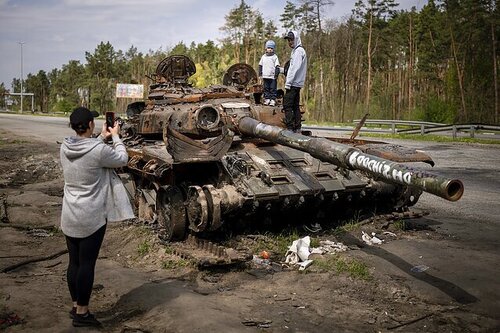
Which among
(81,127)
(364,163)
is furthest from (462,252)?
(81,127)

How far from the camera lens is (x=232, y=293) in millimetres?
6410

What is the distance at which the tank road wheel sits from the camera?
850 centimetres

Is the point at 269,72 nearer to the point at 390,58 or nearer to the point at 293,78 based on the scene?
the point at 293,78

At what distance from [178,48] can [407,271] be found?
5316 cm

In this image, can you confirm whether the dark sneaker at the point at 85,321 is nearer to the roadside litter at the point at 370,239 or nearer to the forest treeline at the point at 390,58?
the roadside litter at the point at 370,239

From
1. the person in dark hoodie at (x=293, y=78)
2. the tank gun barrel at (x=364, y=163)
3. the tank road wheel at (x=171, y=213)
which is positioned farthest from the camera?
the person in dark hoodie at (x=293, y=78)

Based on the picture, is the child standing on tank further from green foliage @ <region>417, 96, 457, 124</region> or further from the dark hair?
green foliage @ <region>417, 96, 457, 124</region>

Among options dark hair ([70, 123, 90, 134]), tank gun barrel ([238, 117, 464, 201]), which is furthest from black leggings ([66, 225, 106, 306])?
tank gun barrel ([238, 117, 464, 201])

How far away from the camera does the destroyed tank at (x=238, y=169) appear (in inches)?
302

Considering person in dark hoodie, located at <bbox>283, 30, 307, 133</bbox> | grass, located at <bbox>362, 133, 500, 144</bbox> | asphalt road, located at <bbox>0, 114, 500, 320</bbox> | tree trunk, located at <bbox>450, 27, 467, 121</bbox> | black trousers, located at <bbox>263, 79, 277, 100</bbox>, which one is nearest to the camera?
asphalt road, located at <bbox>0, 114, 500, 320</bbox>

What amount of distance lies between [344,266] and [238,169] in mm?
2181

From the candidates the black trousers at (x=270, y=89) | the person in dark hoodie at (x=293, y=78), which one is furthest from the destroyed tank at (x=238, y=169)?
the person in dark hoodie at (x=293, y=78)

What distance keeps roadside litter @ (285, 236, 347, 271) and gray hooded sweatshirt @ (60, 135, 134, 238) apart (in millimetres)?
3051

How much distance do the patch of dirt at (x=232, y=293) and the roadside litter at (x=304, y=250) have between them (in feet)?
0.50
